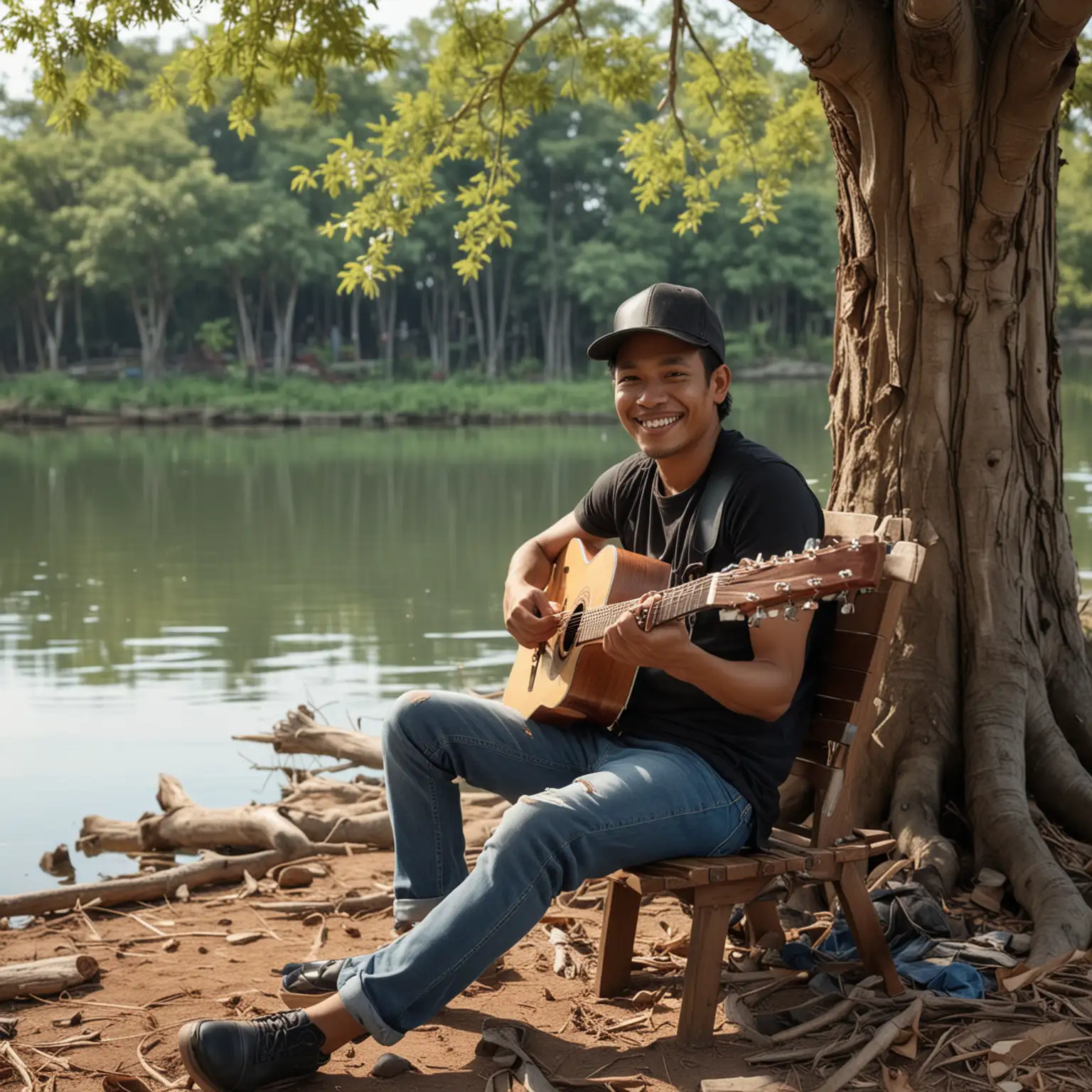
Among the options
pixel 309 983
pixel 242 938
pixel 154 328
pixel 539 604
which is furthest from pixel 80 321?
pixel 309 983

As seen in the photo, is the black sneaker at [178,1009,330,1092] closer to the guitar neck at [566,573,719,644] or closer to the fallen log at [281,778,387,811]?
the guitar neck at [566,573,719,644]

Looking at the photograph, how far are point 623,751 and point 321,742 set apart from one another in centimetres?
363

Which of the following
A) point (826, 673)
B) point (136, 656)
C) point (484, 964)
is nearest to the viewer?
point (484, 964)

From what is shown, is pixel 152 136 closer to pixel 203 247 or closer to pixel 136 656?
pixel 203 247

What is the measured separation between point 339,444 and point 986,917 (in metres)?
29.3

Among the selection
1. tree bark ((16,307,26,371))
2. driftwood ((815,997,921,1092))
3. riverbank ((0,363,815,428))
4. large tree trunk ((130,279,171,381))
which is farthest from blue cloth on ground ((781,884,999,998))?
tree bark ((16,307,26,371))

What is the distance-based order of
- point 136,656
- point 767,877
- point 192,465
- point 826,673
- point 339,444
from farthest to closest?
point 339,444 → point 192,465 → point 136,656 → point 826,673 → point 767,877

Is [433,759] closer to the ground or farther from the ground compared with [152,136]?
closer to the ground

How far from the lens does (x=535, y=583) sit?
14.2 ft

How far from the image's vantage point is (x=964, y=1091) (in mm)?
3184

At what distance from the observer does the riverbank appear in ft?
135

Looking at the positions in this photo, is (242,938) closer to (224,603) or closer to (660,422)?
(660,422)

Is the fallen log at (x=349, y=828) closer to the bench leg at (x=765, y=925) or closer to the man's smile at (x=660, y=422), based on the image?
the bench leg at (x=765, y=925)

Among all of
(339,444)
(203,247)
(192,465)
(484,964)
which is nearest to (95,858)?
(484,964)
